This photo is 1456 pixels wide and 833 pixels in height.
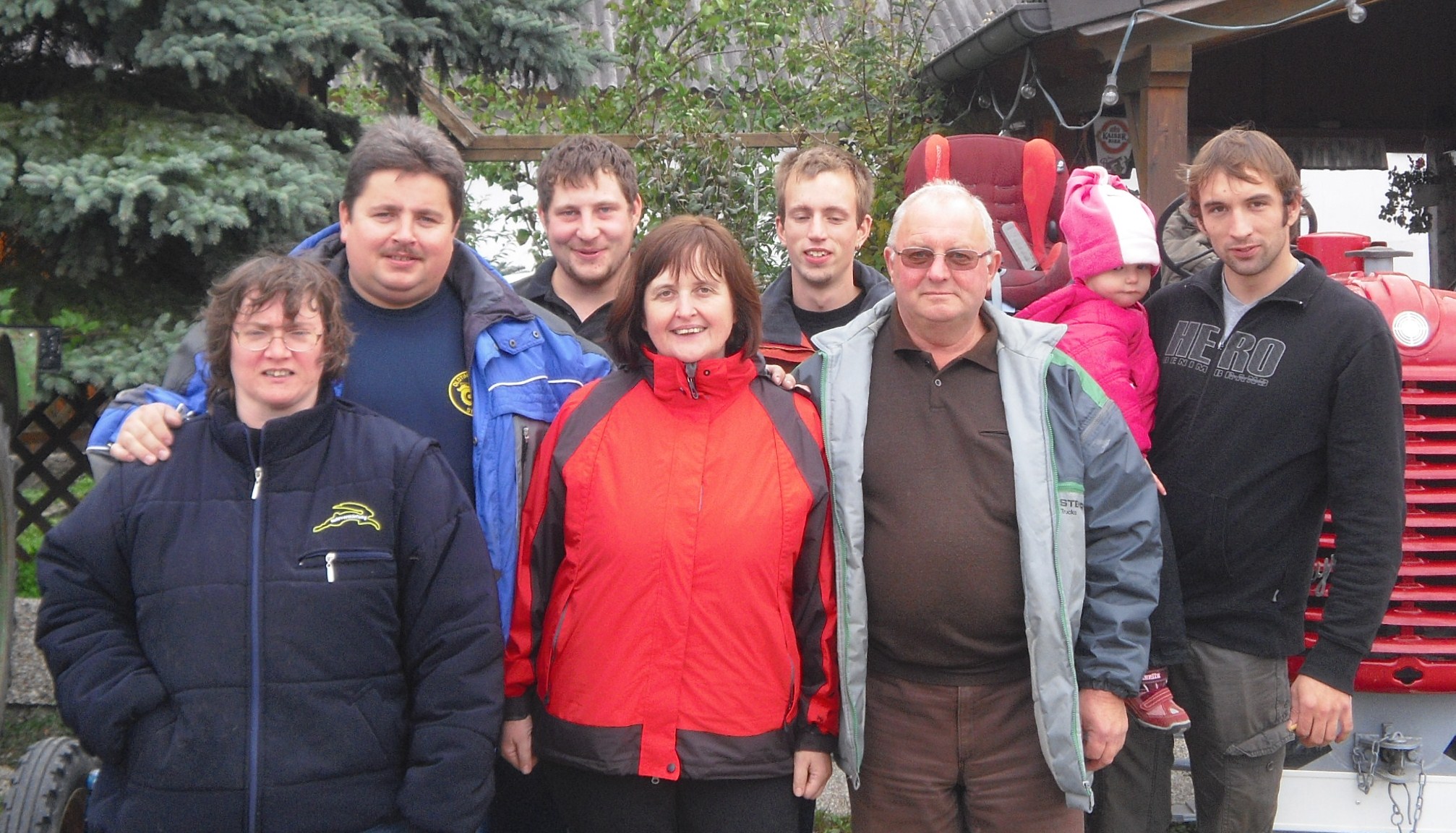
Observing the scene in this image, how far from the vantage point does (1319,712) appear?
287cm

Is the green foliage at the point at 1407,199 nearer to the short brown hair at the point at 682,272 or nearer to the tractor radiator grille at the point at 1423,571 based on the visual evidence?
the tractor radiator grille at the point at 1423,571

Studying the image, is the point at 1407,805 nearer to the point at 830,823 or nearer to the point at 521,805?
the point at 830,823

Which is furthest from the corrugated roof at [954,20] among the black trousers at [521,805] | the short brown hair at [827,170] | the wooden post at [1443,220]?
the black trousers at [521,805]

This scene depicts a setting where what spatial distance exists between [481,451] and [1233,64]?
8946mm

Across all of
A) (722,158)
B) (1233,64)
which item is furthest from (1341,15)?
(722,158)

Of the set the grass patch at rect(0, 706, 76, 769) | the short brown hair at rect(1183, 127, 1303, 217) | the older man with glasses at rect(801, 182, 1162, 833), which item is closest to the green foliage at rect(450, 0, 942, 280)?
the grass patch at rect(0, 706, 76, 769)

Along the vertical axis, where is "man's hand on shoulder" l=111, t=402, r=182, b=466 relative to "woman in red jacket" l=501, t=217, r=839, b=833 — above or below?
above

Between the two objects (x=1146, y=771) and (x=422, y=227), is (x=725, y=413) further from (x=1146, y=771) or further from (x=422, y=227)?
(x=1146, y=771)

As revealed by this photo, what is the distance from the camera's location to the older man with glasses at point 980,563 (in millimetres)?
2508

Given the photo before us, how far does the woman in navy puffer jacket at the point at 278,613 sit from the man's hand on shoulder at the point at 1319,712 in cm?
195

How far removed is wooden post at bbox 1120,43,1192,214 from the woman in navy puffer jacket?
14.5ft

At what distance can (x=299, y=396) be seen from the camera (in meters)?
2.36

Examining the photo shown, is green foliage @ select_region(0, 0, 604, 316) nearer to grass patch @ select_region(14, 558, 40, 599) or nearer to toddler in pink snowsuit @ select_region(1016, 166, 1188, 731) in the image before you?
toddler in pink snowsuit @ select_region(1016, 166, 1188, 731)

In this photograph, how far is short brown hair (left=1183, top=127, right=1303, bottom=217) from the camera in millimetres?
2896
